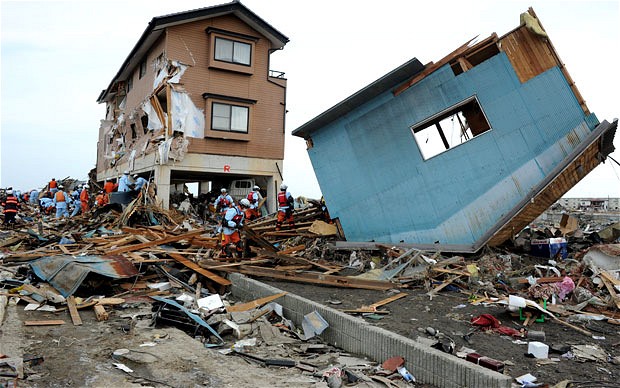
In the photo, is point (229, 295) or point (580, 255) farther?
point (580, 255)

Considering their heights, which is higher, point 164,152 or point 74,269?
point 164,152

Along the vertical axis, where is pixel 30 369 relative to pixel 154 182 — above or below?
Result: below

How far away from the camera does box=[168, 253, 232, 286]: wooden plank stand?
9242 millimetres

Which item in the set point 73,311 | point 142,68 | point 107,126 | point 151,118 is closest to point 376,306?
point 73,311

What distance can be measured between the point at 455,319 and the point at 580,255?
540 cm

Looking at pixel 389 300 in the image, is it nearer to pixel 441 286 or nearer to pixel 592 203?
pixel 441 286

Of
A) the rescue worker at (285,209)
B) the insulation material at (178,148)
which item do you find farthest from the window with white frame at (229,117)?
the rescue worker at (285,209)

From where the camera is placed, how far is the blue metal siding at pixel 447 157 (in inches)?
392

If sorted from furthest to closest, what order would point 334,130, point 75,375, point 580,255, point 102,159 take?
1. point 102,159
2. point 334,130
3. point 580,255
4. point 75,375

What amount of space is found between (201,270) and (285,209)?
5.37m

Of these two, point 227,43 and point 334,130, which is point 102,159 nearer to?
point 227,43

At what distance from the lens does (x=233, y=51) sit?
21703 millimetres

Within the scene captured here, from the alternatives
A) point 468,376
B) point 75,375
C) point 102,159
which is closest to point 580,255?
point 468,376

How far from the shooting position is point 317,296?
8.04 m
